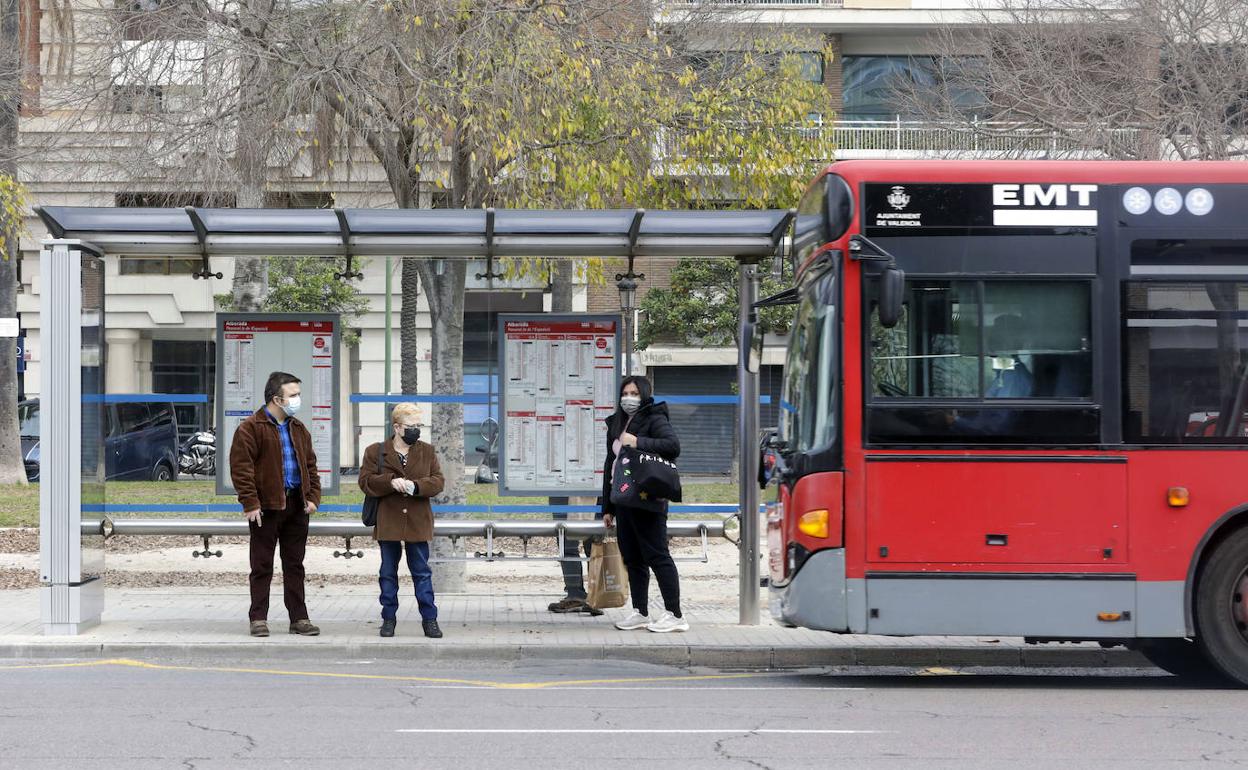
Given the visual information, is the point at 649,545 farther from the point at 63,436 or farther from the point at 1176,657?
the point at 63,436

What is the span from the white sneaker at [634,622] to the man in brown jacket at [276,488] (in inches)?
90.0

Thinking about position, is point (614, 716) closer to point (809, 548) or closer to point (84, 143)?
point (809, 548)

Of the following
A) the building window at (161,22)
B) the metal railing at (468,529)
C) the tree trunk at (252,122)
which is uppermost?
the building window at (161,22)

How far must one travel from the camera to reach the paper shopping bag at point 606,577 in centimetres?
1159

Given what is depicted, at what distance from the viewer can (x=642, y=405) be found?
1076 centimetres

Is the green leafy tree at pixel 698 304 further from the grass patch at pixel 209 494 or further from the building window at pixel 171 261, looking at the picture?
the grass patch at pixel 209 494

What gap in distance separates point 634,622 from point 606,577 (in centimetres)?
66

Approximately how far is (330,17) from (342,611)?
5964 millimetres

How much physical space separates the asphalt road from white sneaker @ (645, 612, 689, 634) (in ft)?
2.49

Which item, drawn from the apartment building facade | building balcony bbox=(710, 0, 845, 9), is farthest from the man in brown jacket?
building balcony bbox=(710, 0, 845, 9)

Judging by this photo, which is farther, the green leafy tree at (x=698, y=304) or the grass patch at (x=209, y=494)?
the green leafy tree at (x=698, y=304)

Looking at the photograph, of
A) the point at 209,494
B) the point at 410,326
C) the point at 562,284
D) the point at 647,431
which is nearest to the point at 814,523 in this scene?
the point at 647,431

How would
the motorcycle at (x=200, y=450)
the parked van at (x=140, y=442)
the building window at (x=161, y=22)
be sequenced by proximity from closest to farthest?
the motorcycle at (x=200, y=450), the parked van at (x=140, y=442), the building window at (x=161, y=22)

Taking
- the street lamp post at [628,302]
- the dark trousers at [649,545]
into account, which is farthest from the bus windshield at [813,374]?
the street lamp post at [628,302]
